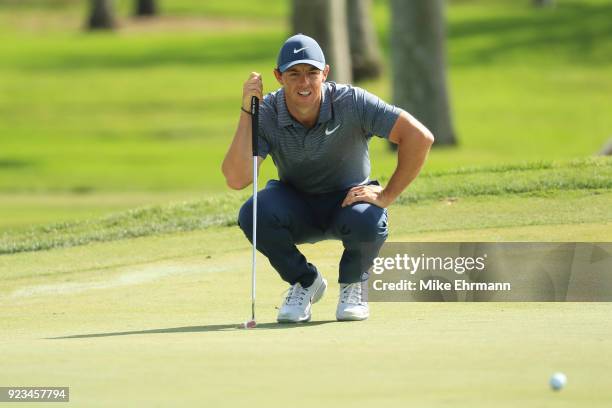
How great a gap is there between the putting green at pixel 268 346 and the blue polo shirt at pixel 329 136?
721 millimetres

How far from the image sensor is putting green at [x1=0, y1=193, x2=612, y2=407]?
5354 millimetres

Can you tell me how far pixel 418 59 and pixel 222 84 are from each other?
11.8 meters

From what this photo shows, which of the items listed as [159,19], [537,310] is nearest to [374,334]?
[537,310]

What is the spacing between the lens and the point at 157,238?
41.2 ft

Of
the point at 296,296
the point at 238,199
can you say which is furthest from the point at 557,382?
the point at 238,199

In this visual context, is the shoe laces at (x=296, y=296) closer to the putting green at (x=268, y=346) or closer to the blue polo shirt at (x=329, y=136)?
the putting green at (x=268, y=346)

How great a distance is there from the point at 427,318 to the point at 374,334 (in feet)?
2.45

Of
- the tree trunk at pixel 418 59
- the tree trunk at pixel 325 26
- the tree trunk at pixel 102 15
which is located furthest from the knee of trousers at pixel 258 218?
the tree trunk at pixel 102 15

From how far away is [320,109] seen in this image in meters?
7.74

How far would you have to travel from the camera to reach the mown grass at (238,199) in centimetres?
1285

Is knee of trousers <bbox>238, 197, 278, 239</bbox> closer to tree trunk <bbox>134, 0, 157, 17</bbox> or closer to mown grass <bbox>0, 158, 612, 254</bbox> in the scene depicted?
mown grass <bbox>0, 158, 612, 254</bbox>

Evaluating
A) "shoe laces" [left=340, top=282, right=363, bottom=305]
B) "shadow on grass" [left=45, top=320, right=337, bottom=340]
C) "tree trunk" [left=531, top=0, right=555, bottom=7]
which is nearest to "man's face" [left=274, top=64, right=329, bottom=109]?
"shoe laces" [left=340, top=282, right=363, bottom=305]

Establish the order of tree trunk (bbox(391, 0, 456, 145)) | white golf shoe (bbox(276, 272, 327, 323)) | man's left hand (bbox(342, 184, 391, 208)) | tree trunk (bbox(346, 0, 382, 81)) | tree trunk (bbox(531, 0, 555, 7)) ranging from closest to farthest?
white golf shoe (bbox(276, 272, 327, 323)) → man's left hand (bbox(342, 184, 391, 208)) → tree trunk (bbox(391, 0, 456, 145)) → tree trunk (bbox(346, 0, 382, 81)) → tree trunk (bbox(531, 0, 555, 7))

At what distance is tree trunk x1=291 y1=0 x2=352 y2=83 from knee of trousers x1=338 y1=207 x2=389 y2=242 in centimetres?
1709
